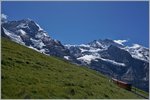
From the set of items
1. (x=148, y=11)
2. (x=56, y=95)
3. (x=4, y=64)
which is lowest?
(x=56, y=95)

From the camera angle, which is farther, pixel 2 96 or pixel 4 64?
pixel 4 64

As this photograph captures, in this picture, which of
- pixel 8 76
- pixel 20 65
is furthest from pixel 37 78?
pixel 20 65

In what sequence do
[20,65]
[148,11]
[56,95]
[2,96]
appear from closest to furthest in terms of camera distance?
[2,96]
[148,11]
[56,95]
[20,65]

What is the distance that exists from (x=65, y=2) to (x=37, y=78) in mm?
9070

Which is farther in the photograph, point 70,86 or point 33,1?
point 70,86


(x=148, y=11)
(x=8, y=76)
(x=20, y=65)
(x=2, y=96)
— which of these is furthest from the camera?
(x=20, y=65)

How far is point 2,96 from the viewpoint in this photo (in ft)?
75.9

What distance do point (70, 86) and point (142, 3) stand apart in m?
11.5

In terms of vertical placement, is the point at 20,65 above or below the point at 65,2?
below

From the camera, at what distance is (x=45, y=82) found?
30.8 meters

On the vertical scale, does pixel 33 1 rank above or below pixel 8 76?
above

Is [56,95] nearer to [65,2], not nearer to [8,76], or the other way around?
[8,76]

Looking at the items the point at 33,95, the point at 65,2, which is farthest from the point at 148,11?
the point at 33,95

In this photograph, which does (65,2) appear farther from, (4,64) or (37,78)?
(4,64)
